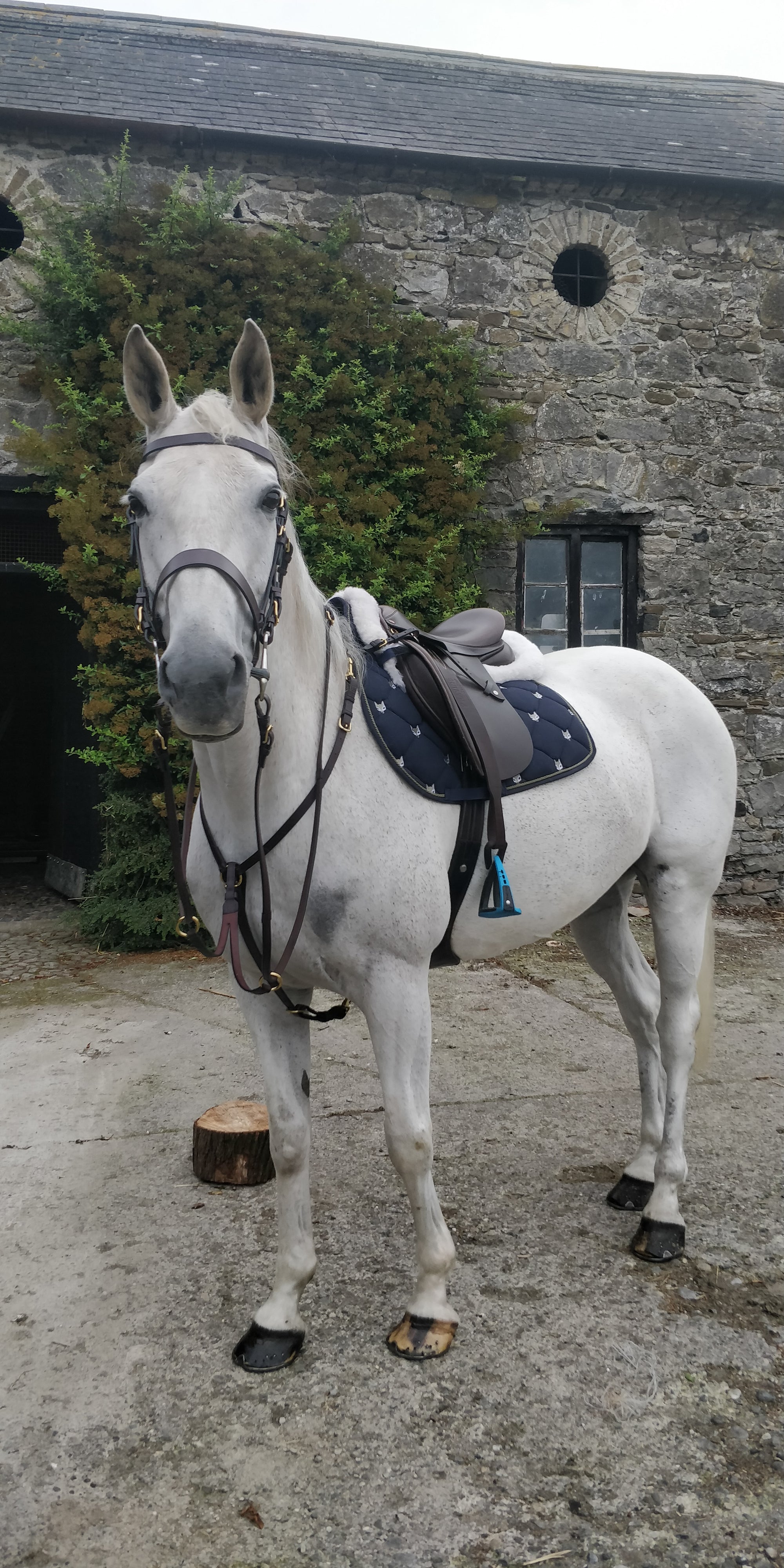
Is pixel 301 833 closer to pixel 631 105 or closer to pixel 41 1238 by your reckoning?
pixel 41 1238

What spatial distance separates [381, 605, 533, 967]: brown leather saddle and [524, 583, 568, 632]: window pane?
5.01 m

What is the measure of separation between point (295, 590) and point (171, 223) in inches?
210

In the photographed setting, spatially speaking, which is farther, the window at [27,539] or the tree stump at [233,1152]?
the window at [27,539]

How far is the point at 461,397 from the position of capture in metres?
6.74

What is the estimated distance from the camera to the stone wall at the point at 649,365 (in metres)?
6.99

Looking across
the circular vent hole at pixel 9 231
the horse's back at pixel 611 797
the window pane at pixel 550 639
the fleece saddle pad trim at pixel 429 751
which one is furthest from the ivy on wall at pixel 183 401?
the fleece saddle pad trim at pixel 429 751

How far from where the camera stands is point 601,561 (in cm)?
745

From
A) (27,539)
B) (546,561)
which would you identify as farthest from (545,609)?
(27,539)

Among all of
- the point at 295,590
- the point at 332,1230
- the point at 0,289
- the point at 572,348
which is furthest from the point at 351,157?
the point at 332,1230

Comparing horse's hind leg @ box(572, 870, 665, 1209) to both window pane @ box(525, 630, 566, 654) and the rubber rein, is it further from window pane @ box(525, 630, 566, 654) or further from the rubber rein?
window pane @ box(525, 630, 566, 654)

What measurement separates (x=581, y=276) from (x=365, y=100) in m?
2.23

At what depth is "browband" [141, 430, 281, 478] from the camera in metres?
1.76

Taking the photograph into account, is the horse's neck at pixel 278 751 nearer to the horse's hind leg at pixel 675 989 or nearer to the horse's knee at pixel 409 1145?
the horse's knee at pixel 409 1145

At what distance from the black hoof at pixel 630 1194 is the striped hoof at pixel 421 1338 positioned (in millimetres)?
842
